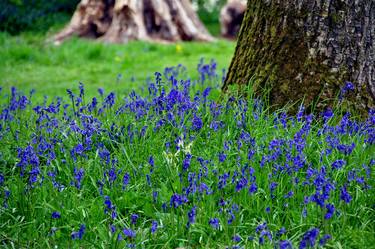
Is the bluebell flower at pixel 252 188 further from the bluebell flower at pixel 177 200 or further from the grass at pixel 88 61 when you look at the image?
the grass at pixel 88 61

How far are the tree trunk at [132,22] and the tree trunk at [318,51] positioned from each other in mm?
7625

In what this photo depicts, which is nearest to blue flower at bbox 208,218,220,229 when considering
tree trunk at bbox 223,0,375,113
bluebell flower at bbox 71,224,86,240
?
bluebell flower at bbox 71,224,86,240

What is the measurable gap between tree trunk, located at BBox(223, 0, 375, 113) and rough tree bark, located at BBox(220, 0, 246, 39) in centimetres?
977

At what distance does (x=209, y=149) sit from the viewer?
13.5 ft

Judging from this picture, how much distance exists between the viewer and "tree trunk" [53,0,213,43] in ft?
40.2

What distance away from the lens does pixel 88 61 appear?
10.4 meters

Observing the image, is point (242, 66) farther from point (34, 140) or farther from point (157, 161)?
point (34, 140)

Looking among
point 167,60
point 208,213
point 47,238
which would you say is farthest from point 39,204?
point 167,60

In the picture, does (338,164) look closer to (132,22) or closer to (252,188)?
(252,188)

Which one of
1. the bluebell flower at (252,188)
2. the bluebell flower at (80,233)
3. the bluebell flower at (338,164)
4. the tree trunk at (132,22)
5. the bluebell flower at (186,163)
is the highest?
the tree trunk at (132,22)

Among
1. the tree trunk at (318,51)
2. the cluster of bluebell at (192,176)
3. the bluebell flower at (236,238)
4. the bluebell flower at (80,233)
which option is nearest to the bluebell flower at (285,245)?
the cluster of bluebell at (192,176)

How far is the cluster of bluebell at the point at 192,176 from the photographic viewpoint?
3250mm

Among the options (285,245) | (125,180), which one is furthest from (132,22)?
(285,245)

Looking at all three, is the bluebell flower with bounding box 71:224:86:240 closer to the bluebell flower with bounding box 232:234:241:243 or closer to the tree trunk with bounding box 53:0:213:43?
the bluebell flower with bounding box 232:234:241:243
